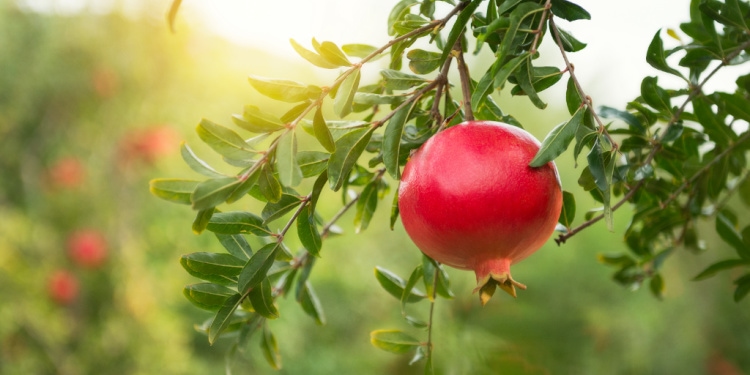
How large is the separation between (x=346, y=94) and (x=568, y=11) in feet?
0.43

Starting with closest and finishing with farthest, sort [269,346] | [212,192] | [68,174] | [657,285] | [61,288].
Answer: [212,192]
[269,346]
[657,285]
[61,288]
[68,174]

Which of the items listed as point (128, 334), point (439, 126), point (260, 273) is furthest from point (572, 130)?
point (128, 334)

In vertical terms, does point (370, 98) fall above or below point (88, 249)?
above

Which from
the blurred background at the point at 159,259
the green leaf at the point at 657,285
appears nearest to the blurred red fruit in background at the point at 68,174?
the blurred background at the point at 159,259

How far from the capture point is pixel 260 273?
0.35 metres

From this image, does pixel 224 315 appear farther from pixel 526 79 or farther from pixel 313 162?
pixel 526 79

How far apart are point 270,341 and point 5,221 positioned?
8.00ft

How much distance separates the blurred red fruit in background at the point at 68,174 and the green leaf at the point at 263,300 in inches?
A: 106

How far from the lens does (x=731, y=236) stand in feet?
1.74

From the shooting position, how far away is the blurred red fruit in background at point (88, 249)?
8.59ft

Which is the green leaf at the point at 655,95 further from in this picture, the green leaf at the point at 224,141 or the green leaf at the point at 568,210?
the green leaf at the point at 224,141

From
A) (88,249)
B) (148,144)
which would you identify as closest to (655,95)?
(148,144)

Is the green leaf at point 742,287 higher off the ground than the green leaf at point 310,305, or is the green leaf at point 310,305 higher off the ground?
the green leaf at point 310,305

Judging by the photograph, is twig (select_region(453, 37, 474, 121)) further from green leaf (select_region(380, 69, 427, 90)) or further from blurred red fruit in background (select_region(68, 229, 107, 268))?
blurred red fruit in background (select_region(68, 229, 107, 268))
